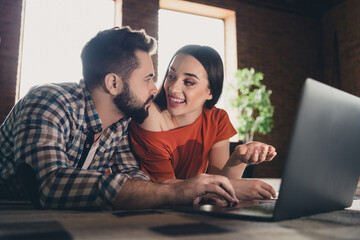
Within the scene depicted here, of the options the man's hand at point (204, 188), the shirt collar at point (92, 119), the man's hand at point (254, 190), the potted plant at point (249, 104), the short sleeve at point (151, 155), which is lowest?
the man's hand at point (254, 190)

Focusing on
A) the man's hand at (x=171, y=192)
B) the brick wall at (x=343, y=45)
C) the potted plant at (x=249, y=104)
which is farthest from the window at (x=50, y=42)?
the brick wall at (x=343, y=45)

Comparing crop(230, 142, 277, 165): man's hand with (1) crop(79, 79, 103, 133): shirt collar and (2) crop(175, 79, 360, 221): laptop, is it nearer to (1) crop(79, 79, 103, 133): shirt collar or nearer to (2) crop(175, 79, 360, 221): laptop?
(2) crop(175, 79, 360, 221): laptop

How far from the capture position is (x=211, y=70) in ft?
5.66

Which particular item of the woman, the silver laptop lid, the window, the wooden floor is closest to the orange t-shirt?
the woman

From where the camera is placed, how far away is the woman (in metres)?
1.54

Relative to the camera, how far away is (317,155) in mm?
727

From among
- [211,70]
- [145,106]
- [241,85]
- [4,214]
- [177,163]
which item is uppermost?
[241,85]

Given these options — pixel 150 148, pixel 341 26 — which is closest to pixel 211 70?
pixel 150 148

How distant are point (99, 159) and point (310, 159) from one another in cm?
97

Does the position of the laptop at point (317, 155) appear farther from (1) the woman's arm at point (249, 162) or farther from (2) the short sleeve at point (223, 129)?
(2) the short sleeve at point (223, 129)

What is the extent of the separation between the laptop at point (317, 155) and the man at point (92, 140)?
0.14 metres

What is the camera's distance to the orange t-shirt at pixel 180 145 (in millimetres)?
1529

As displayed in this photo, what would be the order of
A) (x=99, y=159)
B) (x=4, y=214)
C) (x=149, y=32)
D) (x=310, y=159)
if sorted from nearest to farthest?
(x=310, y=159)
(x=4, y=214)
(x=99, y=159)
(x=149, y=32)

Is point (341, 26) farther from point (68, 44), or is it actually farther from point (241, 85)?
point (68, 44)
